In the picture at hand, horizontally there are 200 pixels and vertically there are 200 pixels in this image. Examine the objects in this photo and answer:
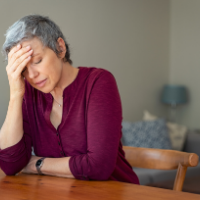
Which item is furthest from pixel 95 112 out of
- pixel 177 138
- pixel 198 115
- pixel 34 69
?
pixel 198 115

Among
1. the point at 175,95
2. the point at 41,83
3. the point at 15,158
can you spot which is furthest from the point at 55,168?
the point at 175,95

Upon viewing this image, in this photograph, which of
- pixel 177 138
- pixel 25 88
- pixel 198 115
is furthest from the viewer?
pixel 198 115

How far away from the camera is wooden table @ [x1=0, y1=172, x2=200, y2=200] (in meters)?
0.91

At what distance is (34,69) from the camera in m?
1.25

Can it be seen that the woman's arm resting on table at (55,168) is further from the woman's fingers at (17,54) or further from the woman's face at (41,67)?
the woman's fingers at (17,54)

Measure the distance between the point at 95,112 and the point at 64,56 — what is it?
300 mm

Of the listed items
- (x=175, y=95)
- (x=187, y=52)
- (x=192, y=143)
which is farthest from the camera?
(x=187, y=52)

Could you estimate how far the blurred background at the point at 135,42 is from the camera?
3.45 m

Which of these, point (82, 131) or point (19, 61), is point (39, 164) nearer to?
point (82, 131)

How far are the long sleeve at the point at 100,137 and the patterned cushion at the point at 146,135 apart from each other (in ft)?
7.42

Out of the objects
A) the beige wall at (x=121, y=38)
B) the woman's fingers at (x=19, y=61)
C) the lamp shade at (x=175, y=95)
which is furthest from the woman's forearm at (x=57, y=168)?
the lamp shade at (x=175, y=95)

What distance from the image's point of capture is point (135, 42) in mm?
4266

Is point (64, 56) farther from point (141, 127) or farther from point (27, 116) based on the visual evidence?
point (141, 127)

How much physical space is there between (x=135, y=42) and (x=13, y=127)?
3.18 metres
